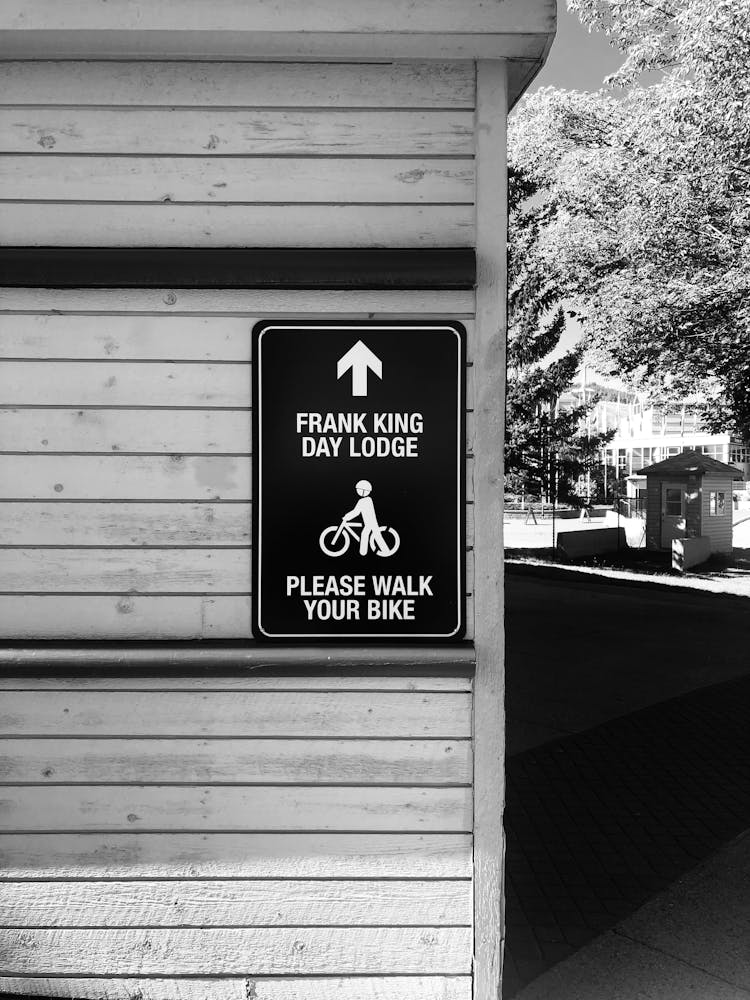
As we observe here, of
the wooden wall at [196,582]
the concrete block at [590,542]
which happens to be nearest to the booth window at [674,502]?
the concrete block at [590,542]

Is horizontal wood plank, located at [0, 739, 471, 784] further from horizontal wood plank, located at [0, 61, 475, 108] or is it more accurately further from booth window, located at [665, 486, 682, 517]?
booth window, located at [665, 486, 682, 517]

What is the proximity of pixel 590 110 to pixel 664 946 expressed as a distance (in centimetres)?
1065

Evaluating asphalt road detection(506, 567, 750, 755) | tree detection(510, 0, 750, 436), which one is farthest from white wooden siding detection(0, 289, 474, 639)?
tree detection(510, 0, 750, 436)

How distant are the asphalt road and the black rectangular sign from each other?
12.5 feet

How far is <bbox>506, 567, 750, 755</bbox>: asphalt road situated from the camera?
7.40 m

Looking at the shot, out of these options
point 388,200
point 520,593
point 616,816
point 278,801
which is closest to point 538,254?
point 520,593

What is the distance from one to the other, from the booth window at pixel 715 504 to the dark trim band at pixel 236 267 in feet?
64.1

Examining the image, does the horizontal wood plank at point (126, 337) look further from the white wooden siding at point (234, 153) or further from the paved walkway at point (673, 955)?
the paved walkway at point (673, 955)

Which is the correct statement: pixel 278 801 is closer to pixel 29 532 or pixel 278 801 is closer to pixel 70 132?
pixel 29 532

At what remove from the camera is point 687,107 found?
9000 mm

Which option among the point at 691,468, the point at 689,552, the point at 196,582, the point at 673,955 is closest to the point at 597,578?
the point at 689,552

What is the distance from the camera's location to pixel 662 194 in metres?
9.33

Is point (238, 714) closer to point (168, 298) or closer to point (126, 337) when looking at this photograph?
point (126, 337)

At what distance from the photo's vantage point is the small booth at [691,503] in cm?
2058
